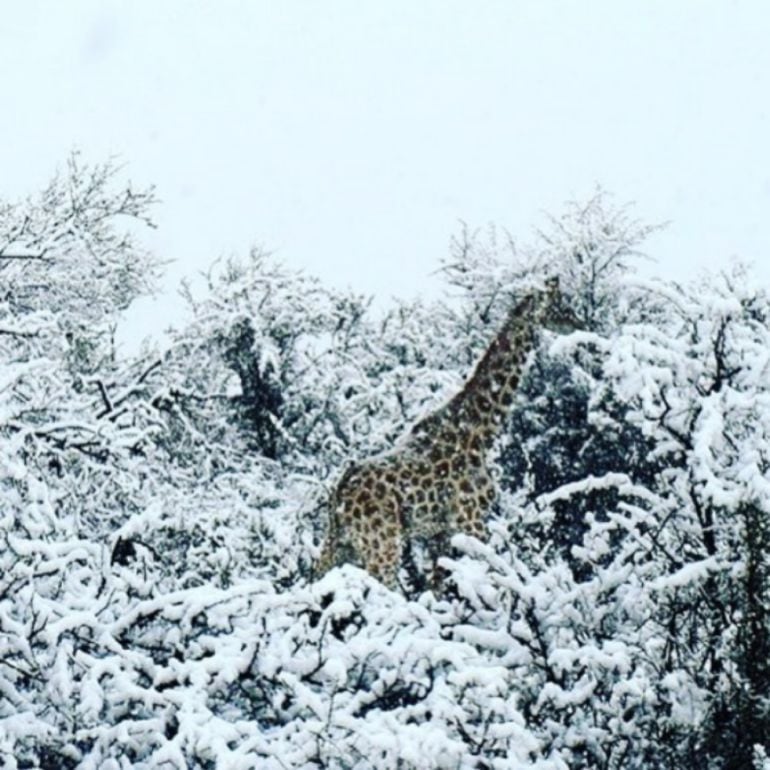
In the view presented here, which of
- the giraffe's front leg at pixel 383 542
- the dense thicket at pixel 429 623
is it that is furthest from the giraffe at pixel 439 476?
the dense thicket at pixel 429 623

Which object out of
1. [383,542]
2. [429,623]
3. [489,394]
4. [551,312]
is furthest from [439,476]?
[429,623]

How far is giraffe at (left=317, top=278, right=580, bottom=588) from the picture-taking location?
32.4 ft

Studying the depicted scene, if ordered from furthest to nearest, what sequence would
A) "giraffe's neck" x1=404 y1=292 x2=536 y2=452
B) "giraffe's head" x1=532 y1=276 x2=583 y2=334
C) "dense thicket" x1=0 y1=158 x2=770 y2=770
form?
1. "giraffe's head" x1=532 y1=276 x2=583 y2=334
2. "giraffe's neck" x1=404 y1=292 x2=536 y2=452
3. "dense thicket" x1=0 y1=158 x2=770 y2=770

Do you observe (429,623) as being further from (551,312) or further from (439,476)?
Answer: (551,312)

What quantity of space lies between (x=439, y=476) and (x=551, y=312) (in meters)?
1.82

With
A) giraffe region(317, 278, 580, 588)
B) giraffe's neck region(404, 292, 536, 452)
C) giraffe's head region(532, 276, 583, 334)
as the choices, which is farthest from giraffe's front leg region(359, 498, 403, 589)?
giraffe's head region(532, 276, 583, 334)

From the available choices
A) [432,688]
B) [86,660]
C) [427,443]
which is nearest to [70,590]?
[86,660]

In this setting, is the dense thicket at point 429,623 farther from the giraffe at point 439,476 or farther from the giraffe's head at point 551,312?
the giraffe's head at point 551,312

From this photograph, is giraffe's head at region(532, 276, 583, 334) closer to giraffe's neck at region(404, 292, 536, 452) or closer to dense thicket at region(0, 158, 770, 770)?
giraffe's neck at region(404, 292, 536, 452)

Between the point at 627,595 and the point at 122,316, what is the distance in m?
12.2

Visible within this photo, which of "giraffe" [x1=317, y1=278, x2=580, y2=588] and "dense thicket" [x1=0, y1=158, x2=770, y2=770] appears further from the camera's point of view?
"giraffe" [x1=317, y1=278, x2=580, y2=588]

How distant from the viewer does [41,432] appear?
9.08 meters

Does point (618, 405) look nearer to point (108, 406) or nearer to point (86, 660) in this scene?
point (108, 406)

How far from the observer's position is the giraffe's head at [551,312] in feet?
37.4
